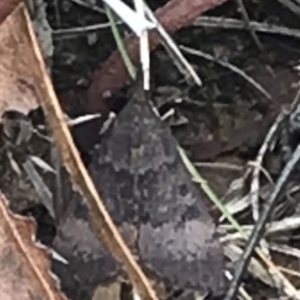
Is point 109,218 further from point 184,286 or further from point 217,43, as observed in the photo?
point 217,43

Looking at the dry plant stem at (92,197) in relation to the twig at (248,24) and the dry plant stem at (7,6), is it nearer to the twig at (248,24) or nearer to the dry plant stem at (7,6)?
the dry plant stem at (7,6)

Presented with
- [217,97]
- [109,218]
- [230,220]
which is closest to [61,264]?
[109,218]

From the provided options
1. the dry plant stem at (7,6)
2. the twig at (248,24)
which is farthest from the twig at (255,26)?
the dry plant stem at (7,6)

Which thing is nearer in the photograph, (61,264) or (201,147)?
(61,264)

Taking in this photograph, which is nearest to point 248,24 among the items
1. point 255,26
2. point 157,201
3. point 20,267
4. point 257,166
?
point 255,26

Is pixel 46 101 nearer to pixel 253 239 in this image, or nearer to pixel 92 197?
pixel 92 197
